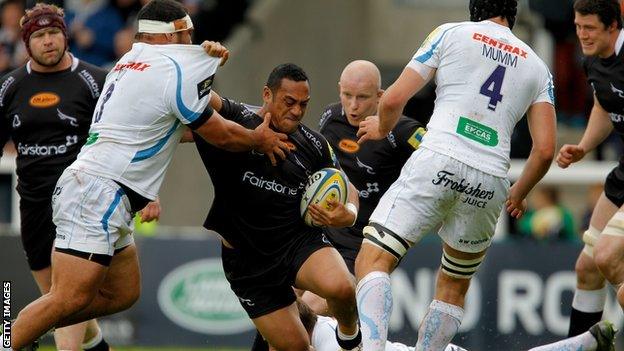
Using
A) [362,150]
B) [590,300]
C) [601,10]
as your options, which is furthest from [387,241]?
[601,10]

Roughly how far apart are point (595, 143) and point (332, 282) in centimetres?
274

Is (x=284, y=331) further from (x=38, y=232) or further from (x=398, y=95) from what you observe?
(x=38, y=232)

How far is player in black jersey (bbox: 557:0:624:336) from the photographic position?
33.8 ft

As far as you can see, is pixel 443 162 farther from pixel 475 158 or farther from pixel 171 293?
pixel 171 293

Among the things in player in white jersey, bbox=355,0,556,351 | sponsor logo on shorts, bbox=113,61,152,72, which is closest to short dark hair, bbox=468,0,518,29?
player in white jersey, bbox=355,0,556,351

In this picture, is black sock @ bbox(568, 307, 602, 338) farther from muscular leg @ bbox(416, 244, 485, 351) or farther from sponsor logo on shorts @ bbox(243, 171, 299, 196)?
sponsor logo on shorts @ bbox(243, 171, 299, 196)

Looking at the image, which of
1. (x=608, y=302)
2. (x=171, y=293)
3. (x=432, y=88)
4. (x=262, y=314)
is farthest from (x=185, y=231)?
(x=262, y=314)

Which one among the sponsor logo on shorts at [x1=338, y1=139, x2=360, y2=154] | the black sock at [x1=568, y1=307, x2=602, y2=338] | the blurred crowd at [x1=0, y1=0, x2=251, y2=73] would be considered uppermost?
the sponsor logo on shorts at [x1=338, y1=139, x2=360, y2=154]

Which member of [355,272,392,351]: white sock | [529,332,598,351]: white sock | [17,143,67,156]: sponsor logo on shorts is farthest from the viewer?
[17,143,67,156]: sponsor logo on shorts

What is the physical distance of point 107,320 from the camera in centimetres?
1578

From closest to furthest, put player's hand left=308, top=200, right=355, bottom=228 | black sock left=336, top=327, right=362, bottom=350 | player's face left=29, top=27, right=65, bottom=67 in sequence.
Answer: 1. player's hand left=308, top=200, right=355, bottom=228
2. black sock left=336, top=327, right=362, bottom=350
3. player's face left=29, top=27, right=65, bottom=67

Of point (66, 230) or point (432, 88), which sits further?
point (432, 88)

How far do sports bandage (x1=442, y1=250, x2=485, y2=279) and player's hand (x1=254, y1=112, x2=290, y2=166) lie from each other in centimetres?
132

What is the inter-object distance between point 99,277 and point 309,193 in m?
1.57
